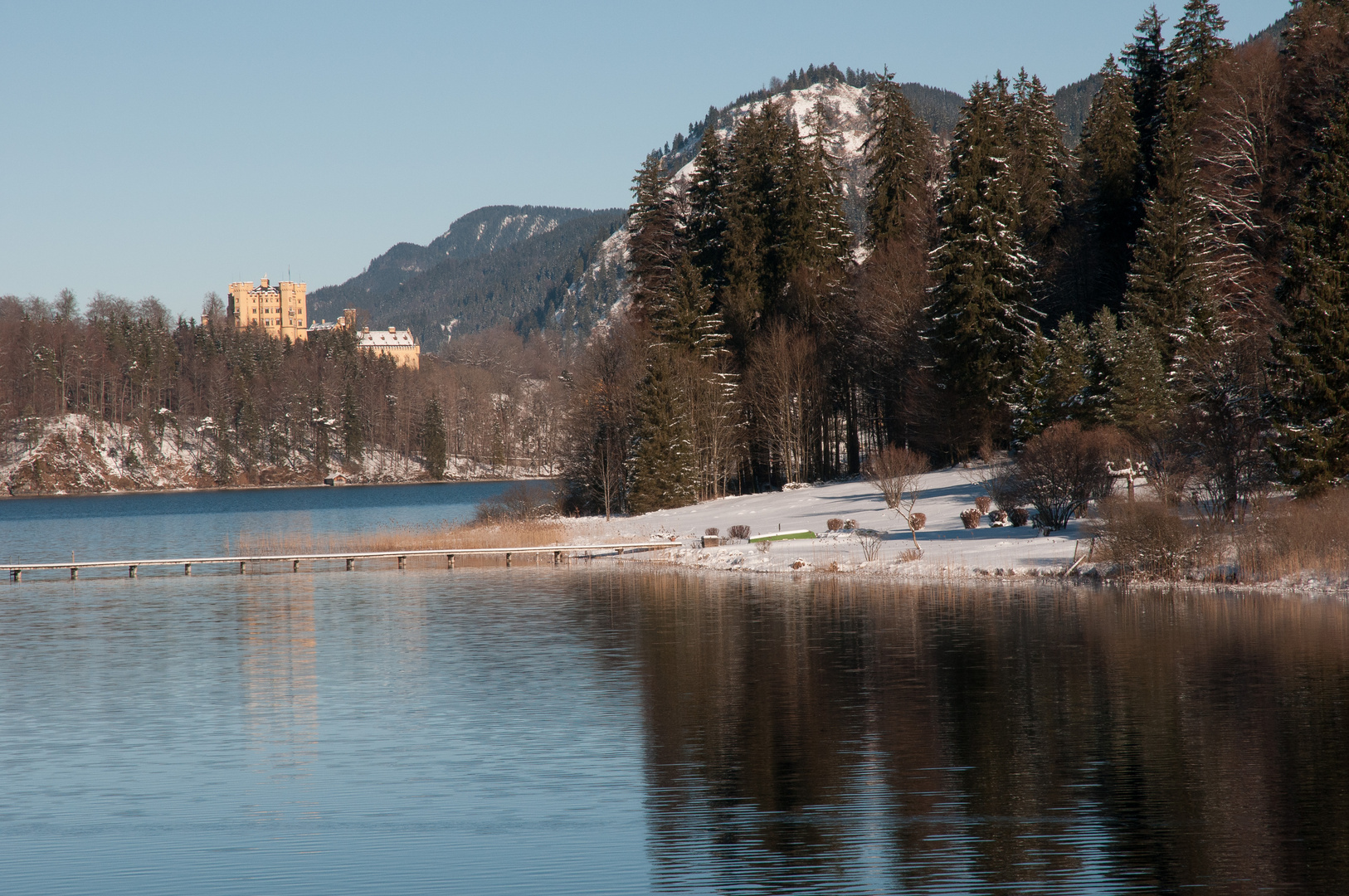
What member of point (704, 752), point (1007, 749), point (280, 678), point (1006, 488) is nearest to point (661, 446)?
point (1006, 488)

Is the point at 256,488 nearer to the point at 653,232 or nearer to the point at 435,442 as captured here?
the point at 435,442

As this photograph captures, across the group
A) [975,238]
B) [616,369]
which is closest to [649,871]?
[975,238]

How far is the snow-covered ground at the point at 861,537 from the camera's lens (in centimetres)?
3706

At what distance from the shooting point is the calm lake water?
12.5 m

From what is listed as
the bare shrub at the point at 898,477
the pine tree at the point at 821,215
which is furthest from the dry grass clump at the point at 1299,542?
the pine tree at the point at 821,215

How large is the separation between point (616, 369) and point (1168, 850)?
5763 cm

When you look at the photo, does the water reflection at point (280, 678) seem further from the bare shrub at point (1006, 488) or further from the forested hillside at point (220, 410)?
the forested hillside at point (220, 410)

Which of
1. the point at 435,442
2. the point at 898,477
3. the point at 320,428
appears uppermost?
the point at 320,428

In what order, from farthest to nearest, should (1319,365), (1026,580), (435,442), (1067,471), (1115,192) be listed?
(435,442)
(1115,192)
(1067,471)
(1026,580)
(1319,365)

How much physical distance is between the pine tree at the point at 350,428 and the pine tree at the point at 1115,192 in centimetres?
10684

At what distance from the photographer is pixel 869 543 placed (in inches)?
1657

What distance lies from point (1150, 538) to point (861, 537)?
44.2 ft

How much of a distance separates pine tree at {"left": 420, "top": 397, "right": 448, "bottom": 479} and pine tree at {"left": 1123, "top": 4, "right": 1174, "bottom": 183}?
4220 inches

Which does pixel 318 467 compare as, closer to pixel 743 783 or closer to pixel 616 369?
pixel 616 369
